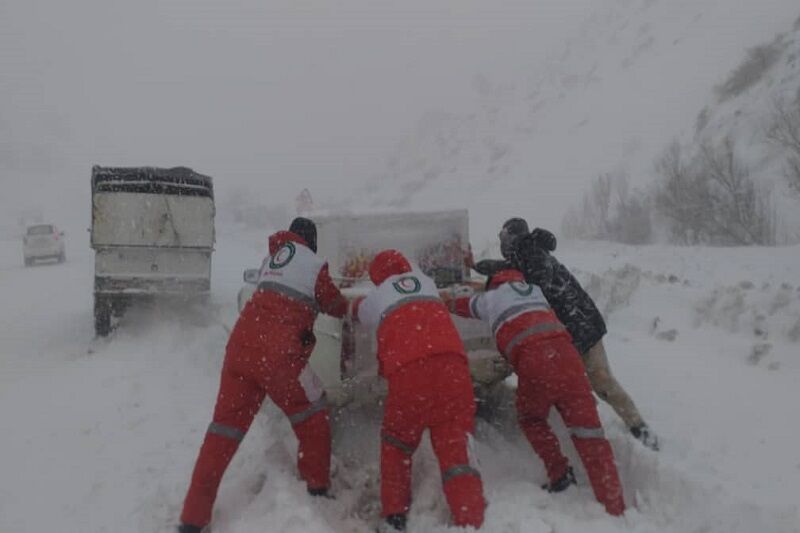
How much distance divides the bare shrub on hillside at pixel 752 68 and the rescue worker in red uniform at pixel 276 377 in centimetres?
2271

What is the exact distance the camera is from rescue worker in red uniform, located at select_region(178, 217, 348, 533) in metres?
3.50

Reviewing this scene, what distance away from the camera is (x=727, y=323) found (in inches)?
277

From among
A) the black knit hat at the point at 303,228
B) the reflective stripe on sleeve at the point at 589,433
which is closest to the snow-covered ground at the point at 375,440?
the reflective stripe on sleeve at the point at 589,433

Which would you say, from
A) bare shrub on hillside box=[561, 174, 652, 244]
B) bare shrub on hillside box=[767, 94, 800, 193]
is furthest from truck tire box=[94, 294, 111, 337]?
bare shrub on hillside box=[561, 174, 652, 244]

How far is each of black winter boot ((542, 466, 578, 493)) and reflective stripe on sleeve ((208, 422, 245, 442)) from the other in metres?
1.91

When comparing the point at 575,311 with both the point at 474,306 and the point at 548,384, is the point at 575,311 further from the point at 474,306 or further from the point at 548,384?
the point at 548,384

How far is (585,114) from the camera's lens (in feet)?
110

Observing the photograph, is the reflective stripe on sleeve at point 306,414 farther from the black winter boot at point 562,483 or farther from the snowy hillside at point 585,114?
the snowy hillside at point 585,114

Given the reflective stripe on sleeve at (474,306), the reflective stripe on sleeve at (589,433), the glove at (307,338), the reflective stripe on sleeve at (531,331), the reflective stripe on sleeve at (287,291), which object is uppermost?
the reflective stripe on sleeve at (287,291)

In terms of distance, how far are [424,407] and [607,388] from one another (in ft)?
5.18

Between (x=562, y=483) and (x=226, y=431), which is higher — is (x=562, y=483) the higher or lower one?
the lower one

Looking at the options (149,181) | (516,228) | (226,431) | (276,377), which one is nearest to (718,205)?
(516,228)

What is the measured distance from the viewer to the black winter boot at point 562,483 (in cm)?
376

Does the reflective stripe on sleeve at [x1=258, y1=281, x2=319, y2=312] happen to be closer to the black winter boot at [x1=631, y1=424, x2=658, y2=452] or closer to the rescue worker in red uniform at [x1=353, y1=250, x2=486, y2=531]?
the rescue worker in red uniform at [x1=353, y1=250, x2=486, y2=531]
